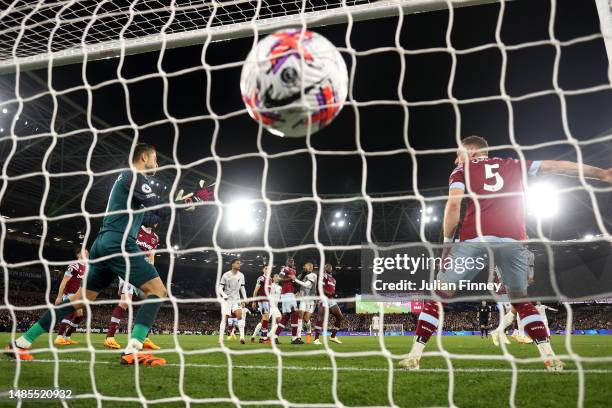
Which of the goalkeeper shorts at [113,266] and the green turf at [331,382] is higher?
the goalkeeper shorts at [113,266]

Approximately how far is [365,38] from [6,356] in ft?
59.2

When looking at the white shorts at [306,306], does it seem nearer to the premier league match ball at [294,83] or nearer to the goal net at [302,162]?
the goal net at [302,162]

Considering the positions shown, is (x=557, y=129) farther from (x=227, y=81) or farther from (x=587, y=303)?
(x=227, y=81)

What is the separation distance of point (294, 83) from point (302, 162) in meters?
30.4

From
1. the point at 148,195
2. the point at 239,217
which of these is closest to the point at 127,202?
the point at 148,195

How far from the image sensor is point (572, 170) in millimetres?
3369

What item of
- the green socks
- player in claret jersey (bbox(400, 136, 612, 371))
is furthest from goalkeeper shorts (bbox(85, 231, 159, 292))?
player in claret jersey (bbox(400, 136, 612, 371))

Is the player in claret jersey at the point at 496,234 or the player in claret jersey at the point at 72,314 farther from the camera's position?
the player in claret jersey at the point at 72,314

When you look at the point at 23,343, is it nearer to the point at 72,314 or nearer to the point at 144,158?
the point at 144,158

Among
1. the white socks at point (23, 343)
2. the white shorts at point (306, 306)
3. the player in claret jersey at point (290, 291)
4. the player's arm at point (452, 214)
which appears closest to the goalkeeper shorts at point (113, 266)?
the white socks at point (23, 343)

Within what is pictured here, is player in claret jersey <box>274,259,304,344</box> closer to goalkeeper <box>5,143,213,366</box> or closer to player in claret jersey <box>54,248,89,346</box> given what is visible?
player in claret jersey <box>54,248,89,346</box>

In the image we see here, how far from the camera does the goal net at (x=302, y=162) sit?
3.91 m

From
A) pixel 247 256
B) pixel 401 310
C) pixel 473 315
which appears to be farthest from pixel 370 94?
pixel 247 256

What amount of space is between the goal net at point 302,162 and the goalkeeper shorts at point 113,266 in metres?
0.73
